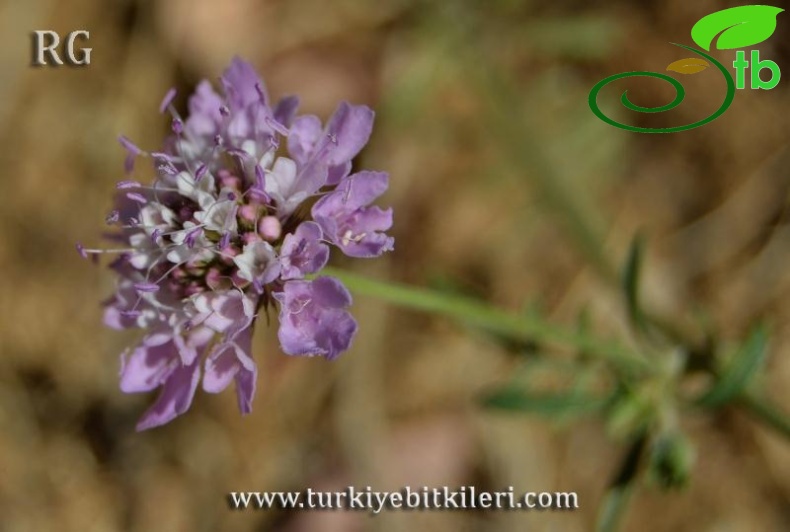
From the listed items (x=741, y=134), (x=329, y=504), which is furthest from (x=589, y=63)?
(x=329, y=504)

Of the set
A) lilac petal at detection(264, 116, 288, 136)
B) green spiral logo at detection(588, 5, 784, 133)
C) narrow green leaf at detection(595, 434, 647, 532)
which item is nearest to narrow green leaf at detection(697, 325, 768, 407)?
narrow green leaf at detection(595, 434, 647, 532)

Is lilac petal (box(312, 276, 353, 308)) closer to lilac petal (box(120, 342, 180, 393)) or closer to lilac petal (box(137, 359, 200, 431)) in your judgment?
lilac petal (box(137, 359, 200, 431))

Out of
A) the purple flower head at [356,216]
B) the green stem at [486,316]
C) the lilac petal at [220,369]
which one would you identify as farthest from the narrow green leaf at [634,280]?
the lilac petal at [220,369]

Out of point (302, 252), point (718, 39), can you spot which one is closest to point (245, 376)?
point (302, 252)

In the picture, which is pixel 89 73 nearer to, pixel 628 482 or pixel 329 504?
pixel 329 504

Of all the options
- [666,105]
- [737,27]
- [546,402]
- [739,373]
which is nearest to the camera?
[739,373]

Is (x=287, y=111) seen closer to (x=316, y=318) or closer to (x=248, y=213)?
(x=248, y=213)
